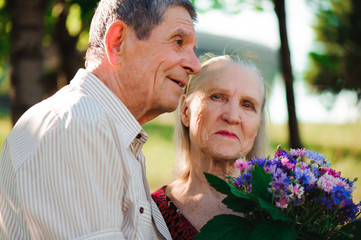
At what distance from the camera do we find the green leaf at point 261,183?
7.41ft

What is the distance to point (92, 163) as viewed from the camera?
Result: 6.81ft

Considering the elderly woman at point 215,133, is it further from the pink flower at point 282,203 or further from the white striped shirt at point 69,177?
the pink flower at point 282,203

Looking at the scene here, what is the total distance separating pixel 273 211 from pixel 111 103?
1.06 meters

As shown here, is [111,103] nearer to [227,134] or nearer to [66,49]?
[227,134]

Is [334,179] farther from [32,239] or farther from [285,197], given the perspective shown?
[32,239]

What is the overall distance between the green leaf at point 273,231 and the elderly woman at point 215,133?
3.51 ft

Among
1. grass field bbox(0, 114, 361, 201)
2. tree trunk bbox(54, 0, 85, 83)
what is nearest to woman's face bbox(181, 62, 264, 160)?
grass field bbox(0, 114, 361, 201)

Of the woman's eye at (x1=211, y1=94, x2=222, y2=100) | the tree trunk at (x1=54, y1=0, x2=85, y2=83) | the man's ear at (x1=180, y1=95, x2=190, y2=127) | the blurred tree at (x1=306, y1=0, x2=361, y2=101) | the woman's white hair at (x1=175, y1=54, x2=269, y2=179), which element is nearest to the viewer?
the woman's eye at (x1=211, y1=94, x2=222, y2=100)

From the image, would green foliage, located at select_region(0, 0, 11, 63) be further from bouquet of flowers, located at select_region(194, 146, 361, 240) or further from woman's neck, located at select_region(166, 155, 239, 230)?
bouquet of flowers, located at select_region(194, 146, 361, 240)

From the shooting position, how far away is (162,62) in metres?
2.82

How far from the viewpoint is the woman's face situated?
3.25 meters

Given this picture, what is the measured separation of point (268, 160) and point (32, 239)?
1.26 m

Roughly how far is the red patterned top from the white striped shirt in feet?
2.67

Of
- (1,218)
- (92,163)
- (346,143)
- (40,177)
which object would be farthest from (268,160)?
(346,143)
